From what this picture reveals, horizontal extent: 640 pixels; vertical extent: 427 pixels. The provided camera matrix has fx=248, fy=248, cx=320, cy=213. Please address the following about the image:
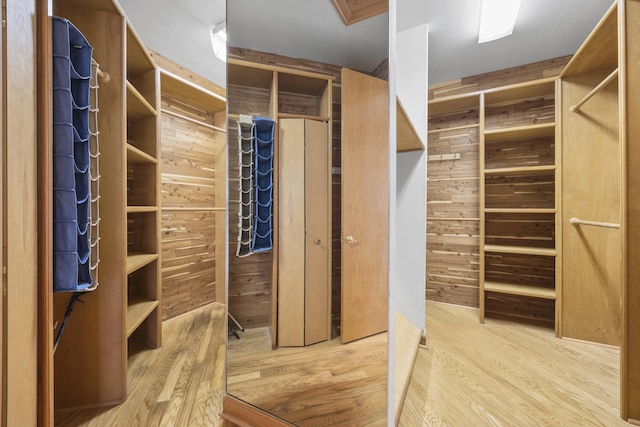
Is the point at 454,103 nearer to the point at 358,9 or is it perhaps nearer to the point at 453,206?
the point at 453,206

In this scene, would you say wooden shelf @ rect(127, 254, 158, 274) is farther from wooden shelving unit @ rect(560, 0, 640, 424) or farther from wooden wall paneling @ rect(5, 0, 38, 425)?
wooden shelving unit @ rect(560, 0, 640, 424)

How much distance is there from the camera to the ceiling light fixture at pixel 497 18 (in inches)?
71.0

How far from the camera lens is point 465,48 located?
2.27 meters

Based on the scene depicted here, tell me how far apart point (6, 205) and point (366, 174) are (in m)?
1.16

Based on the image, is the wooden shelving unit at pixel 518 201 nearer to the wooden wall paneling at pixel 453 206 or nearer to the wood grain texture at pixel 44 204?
the wooden wall paneling at pixel 453 206

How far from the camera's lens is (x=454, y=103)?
99.6 inches

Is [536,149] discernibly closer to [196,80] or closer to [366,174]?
[366,174]

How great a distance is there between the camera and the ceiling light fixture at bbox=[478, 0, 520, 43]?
1.80 meters

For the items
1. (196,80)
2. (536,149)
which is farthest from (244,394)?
(536,149)

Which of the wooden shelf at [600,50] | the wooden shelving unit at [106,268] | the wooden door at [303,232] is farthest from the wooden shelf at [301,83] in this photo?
the wooden shelf at [600,50]

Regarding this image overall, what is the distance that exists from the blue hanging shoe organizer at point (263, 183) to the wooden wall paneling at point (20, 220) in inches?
→ 28.5

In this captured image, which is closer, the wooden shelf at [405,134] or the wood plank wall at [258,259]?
the wood plank wall at [258,259]

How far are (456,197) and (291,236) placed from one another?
2379mm

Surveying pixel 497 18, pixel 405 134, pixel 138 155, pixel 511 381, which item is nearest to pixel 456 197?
pixel 405 134
